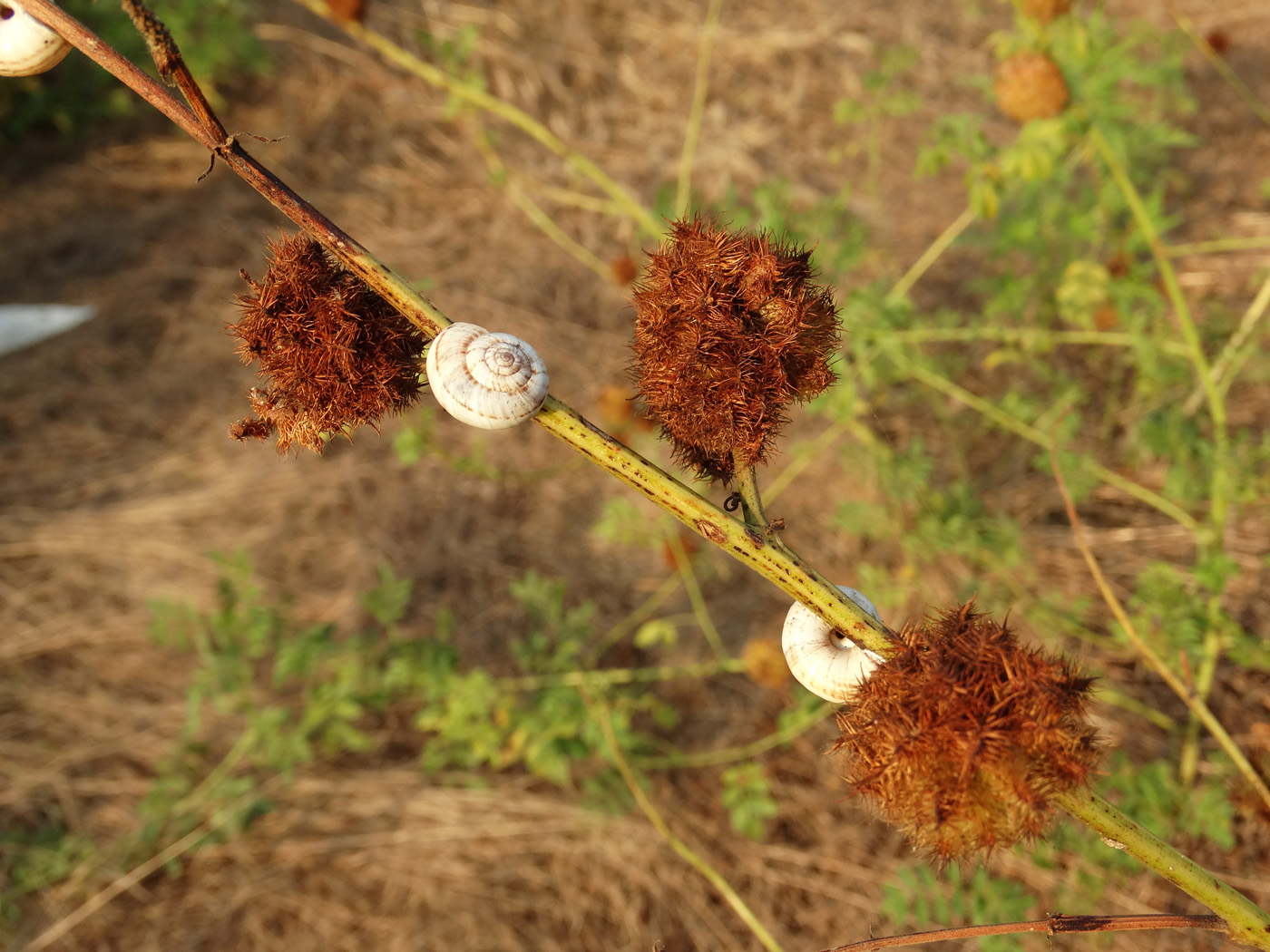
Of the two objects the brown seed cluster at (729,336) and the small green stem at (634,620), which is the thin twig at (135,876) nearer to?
the small green stem at (634,620)

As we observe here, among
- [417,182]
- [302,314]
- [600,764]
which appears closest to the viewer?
[302,314]

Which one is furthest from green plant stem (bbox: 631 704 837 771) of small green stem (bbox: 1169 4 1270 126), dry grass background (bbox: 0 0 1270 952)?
small green stem (bbox: 1169 4 1270 126)

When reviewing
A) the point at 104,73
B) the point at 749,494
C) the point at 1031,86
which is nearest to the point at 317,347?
the point at 749,494

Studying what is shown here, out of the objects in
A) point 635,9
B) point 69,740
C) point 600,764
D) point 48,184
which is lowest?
→ point 69,740

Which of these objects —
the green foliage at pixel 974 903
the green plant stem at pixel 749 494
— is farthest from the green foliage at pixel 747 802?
the green plant stem at pixel 749 494

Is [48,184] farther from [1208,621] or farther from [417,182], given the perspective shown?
[1208,621]

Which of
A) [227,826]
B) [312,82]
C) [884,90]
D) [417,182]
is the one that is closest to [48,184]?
[312,82]
